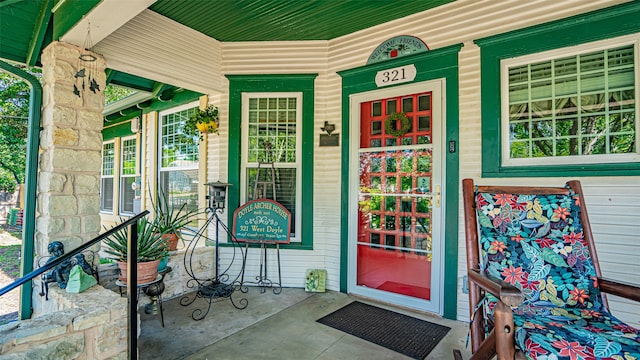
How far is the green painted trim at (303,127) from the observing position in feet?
12.3

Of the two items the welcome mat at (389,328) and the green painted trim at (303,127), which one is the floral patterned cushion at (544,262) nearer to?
the welcome mat at (389,328)

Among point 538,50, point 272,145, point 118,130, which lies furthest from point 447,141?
point 118,130

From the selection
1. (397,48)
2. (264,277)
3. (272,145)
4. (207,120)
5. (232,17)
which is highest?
(232,17)

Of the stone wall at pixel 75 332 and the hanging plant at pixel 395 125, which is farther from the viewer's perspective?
the hanging plant at pixel 395 125

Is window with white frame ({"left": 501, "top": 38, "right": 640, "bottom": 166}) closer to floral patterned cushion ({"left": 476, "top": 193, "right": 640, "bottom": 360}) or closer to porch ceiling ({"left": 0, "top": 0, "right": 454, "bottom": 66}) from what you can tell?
floral patterned cushion ({"left": 476, "top": 193, "right": 640, "bottom": 360})

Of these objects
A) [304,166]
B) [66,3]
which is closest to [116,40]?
[66,3]

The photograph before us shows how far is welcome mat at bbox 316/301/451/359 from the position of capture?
2.38 m

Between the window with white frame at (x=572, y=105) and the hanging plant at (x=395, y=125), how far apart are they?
85 cm

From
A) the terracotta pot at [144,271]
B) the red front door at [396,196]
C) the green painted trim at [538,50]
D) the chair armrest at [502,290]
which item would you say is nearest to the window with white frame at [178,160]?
the terracotta pot at [144,271]

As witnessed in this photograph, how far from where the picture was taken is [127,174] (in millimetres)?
6262

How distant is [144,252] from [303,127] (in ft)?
7.07

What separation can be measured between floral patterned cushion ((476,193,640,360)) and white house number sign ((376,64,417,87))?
1.66 meters

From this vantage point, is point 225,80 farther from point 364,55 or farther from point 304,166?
point 364,55

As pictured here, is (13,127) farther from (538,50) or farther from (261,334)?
(538,50)
